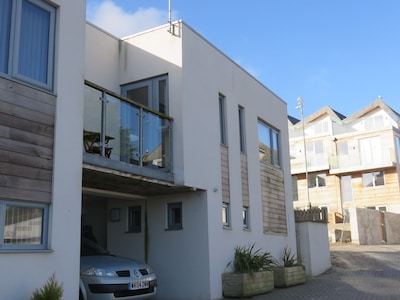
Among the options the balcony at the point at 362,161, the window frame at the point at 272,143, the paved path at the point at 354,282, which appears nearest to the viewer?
the paved path at the point at 354,282

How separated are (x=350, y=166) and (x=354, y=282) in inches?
1030

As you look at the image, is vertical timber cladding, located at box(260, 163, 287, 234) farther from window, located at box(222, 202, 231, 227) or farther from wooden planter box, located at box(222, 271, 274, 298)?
wooden planter box, located at box(222, 271, 274, 298)

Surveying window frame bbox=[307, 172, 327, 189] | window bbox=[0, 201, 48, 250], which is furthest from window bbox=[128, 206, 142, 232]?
window frame bbox=[307, 172, 327, 189]

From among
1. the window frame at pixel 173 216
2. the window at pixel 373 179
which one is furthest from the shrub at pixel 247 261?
the window at pixel 373 179

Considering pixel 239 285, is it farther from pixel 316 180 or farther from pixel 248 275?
pixel 316 180

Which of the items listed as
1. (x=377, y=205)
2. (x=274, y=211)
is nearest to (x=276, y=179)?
(x=274, y=211)

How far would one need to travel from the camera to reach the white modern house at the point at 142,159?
7430mm

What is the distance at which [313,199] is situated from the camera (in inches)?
1630

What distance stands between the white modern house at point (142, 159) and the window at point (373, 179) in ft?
79.4

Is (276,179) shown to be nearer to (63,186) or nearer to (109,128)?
(109,128)

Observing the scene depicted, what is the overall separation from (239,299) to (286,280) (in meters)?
2.62

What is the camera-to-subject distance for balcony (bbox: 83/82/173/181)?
30.6 feet

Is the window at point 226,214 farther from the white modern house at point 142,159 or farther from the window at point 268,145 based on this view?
the window at point 268,145

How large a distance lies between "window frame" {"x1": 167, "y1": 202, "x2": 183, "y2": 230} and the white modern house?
0.03 meters
